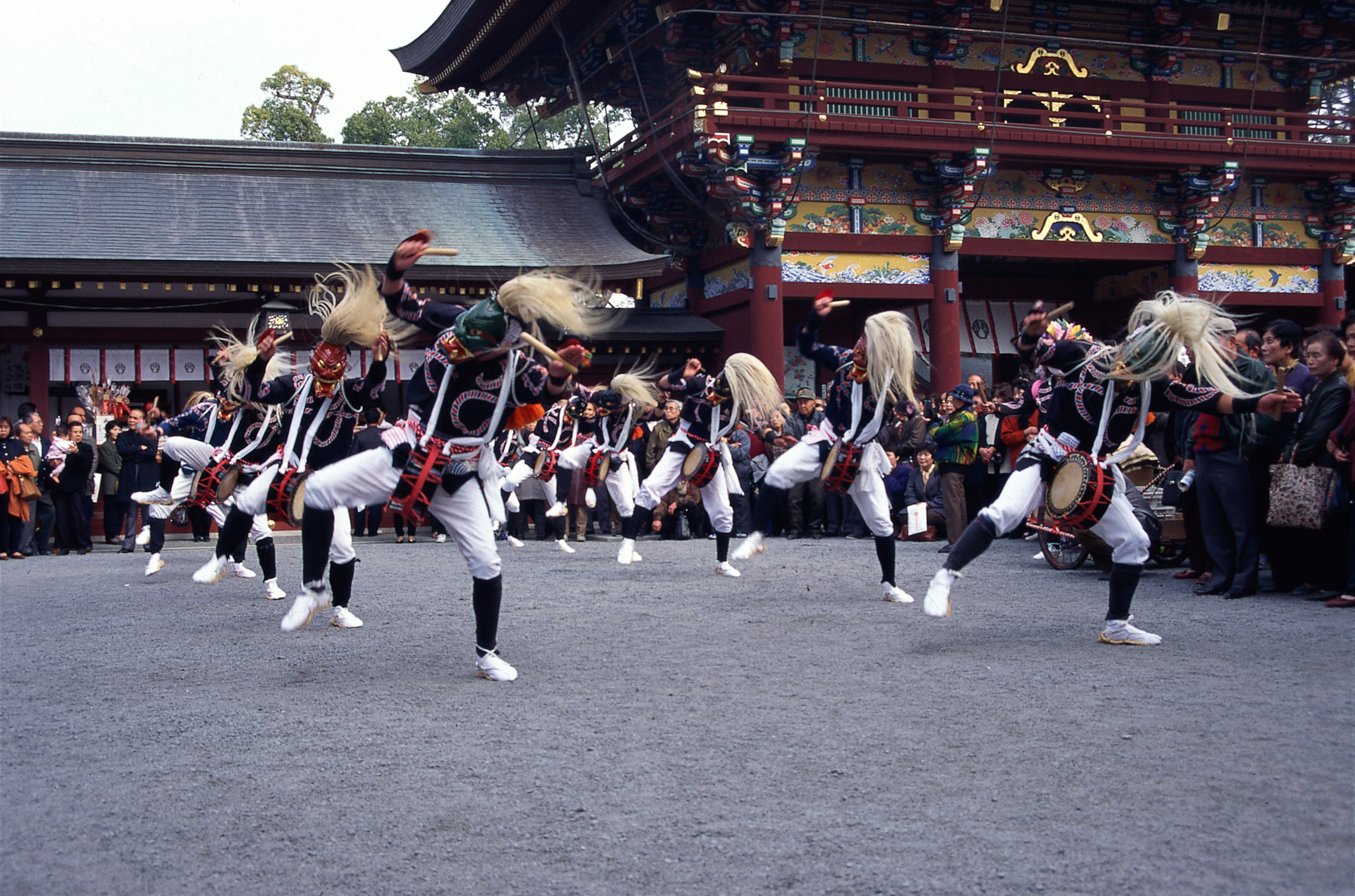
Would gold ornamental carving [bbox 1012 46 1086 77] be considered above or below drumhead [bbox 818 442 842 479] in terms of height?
above

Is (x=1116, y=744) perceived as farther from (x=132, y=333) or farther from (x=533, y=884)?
(x=132, y=333)

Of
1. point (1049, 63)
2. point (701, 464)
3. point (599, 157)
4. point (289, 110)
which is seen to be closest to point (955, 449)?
point (701, 464)

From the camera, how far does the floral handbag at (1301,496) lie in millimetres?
7328

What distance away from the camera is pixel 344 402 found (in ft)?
23.1

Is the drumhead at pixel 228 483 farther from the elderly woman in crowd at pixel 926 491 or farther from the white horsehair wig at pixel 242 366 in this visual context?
the elderly woman in crowd at pixel 926 491

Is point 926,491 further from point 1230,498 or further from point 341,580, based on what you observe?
point 341,580

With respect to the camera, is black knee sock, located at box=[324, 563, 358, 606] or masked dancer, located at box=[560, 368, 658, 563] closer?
black knee sock, located at box=[324, 563, 358, 606]

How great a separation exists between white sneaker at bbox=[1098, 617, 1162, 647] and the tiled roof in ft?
37.4

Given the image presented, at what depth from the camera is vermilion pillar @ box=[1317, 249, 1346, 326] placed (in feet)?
59.2

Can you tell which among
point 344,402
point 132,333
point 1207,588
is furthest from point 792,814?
point 132,333

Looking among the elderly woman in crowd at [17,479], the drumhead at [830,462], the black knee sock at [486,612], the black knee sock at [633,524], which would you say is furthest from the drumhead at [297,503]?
the elderly woman in crowd at [17,479]

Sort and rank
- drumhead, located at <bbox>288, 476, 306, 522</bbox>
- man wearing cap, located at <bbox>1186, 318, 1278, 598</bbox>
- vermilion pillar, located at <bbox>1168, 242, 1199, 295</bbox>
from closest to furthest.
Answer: drumhead, located at <bbox>288, 476, 306, 522</bbox> → man wearing cap, located at <bbox>1186, 318, 1278, 598</bbox> → vermilion pillar, located at <bbox>1168, 242, 1199, 295</bbox>

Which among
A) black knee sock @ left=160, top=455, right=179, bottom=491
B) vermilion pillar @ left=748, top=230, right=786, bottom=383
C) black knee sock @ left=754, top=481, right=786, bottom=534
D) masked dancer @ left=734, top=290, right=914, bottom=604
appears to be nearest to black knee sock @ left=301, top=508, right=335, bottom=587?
masked dancer @ left=734, top=290, right=914, bottom=604

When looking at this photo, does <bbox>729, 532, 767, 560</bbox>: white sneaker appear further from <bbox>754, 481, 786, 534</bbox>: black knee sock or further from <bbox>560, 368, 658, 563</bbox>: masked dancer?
<bbox>560, 368, 658, 563</bbox>: masked dancer
